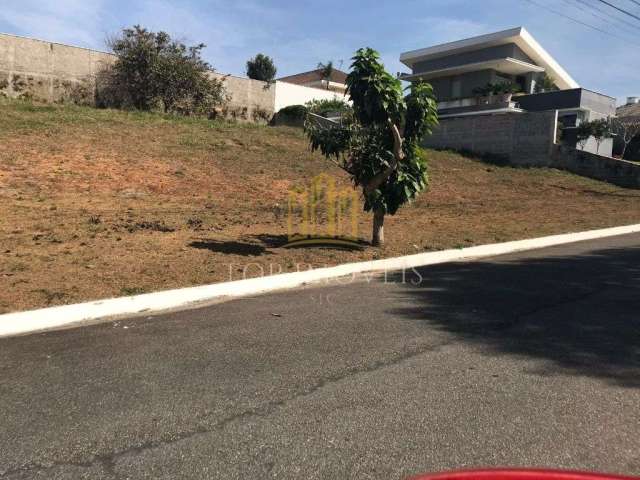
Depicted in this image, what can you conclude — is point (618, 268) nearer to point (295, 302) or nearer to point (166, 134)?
point (295, 302)

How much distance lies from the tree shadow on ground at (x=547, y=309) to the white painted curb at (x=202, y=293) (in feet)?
2.68

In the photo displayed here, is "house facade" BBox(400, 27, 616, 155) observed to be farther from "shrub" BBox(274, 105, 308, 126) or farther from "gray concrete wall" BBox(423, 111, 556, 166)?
"shrub" BBox(274, 105, 308, 126)

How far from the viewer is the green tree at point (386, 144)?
31.3 feet

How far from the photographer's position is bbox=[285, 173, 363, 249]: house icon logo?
11.3 m

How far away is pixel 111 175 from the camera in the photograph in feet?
47.3

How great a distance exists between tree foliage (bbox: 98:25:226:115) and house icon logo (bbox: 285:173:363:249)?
10.8 meters

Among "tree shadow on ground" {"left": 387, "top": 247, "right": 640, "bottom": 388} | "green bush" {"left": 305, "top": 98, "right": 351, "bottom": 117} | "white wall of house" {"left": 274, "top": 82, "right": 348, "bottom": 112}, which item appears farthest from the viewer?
"green bush" {"left": 305, "top": 98, "right": 351, "bottom": 117}

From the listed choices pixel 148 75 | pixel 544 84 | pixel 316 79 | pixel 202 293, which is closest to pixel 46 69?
pixel 148 75

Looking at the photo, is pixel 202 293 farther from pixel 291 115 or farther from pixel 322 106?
pixel 322 106

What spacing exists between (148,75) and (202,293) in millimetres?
20063

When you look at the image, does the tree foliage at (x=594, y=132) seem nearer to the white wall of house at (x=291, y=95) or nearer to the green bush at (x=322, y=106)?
the green bush at (x=322, y=106)

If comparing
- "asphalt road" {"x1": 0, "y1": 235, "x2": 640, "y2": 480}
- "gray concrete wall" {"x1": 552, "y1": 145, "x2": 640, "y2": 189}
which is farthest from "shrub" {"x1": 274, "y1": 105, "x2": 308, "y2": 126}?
"asphalt road" {"x1": 0, "y1": 235, "x2": 640, "y2": 480}

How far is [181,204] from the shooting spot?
13.3 m

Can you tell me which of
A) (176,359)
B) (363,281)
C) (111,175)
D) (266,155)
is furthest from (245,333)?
(266,155)
